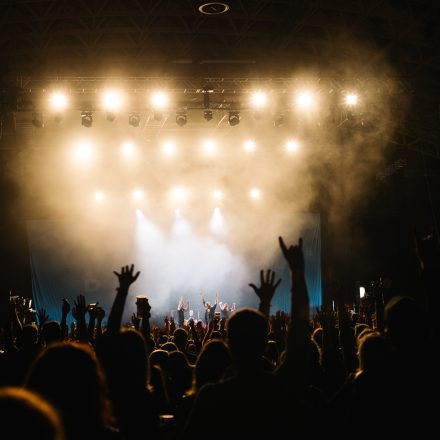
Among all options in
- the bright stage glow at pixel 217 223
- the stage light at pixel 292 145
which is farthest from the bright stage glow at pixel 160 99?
the bright stage glow at pixel 217 223

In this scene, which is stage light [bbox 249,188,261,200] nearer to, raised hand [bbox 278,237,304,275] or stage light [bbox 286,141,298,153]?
stage light [bbox 286,141,298,153]

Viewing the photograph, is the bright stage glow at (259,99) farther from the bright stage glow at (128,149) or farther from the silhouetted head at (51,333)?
the silhouetted head at (51,333)

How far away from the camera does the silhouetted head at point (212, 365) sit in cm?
330

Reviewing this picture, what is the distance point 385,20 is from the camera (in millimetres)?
11352

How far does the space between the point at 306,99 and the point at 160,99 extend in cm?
363

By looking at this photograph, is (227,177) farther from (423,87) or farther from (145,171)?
(423,87)

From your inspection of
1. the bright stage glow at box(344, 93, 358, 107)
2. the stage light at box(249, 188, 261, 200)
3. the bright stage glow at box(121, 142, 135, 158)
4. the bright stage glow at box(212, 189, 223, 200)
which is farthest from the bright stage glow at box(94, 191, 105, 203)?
the bright stage glow at box(344, 93, 358, 107)

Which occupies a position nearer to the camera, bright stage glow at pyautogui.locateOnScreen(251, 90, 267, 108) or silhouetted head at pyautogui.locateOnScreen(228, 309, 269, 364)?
silhouetted head at pyautogui.locateOnScreen(228, 309, 269, 364)

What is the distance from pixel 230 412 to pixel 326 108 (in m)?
12.4

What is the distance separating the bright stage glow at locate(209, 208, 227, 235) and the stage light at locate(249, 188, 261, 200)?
1.49 meters

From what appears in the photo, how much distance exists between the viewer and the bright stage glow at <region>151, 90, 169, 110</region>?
12548 mm

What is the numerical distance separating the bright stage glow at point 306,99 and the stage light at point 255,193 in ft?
23.7

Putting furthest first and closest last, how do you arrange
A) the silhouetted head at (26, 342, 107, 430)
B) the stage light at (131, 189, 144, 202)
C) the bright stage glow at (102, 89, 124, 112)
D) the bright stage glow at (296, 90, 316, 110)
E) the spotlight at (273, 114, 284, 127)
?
the stage light at (131, 189, 144, 202) < the spotlight at (273, 114, 284, 127) < the bright stage glow at (296, 90, 316, 110) < the bright stage glow at (102, 89, 124, 112) < the silhouetted head at (26, 342, 107, 430)

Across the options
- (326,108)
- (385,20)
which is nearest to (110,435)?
(385,20)
